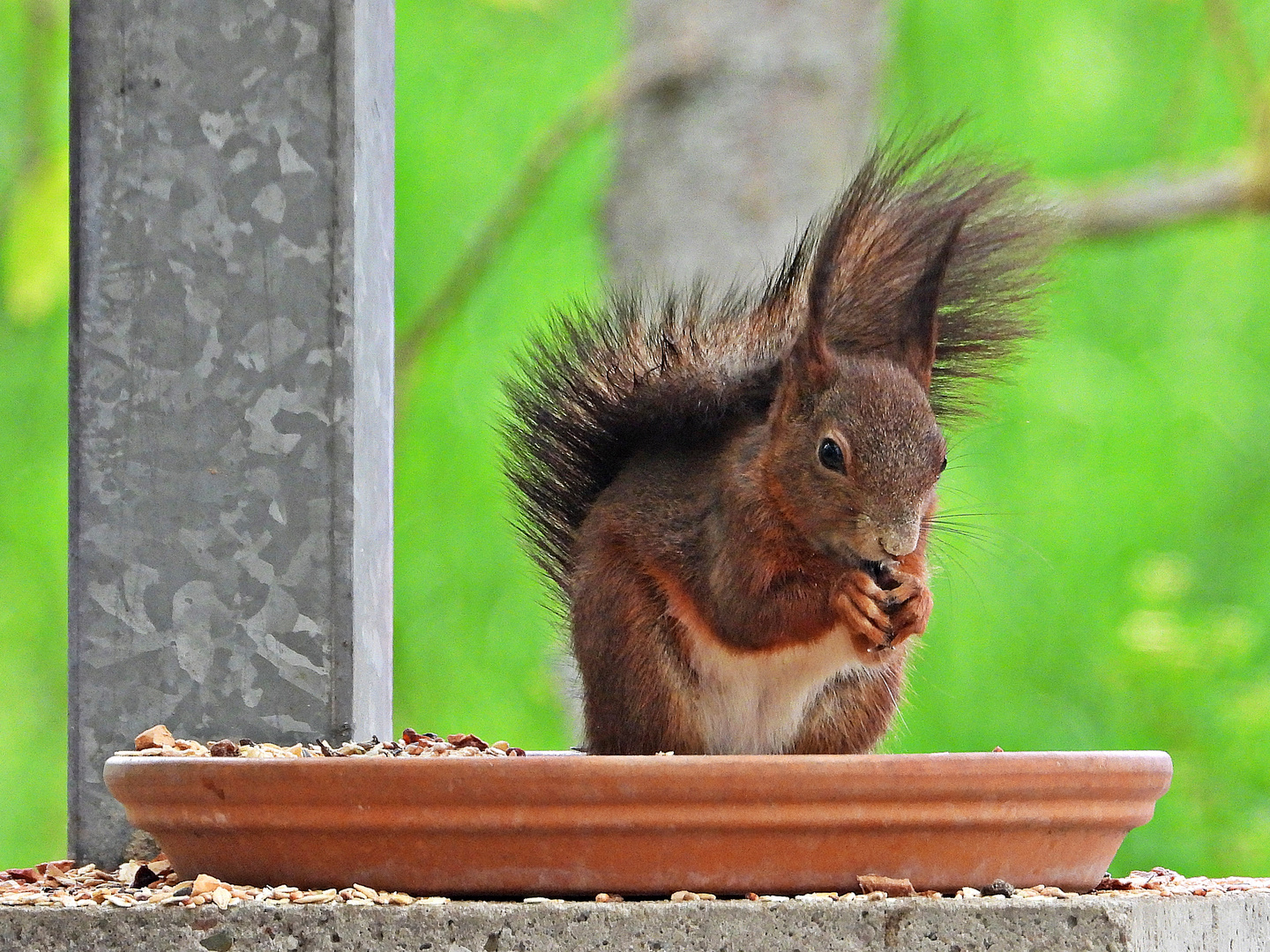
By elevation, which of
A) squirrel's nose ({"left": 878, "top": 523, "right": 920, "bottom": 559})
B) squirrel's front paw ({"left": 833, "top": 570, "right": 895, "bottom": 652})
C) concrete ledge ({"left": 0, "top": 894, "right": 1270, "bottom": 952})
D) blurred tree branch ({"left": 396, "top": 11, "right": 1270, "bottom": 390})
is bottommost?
concrete ledge ({"left": 0, "top": 894, "right": 1270, "bottom": 952})

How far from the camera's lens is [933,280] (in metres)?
1.31

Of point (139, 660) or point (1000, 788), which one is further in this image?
point (139, 660)

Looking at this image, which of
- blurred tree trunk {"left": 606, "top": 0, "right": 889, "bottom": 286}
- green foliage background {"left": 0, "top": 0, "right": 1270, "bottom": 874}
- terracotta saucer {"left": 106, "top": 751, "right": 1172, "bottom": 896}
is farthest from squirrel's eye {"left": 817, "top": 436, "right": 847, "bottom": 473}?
blurred tree trunk {"left": 606, "top": 0, "right": 889, "bottom": 286}

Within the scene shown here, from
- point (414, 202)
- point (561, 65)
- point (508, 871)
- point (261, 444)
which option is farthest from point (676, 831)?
point (561, 65)

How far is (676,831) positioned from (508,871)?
0.34 feet

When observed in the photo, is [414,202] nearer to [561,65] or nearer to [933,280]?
[561,65]

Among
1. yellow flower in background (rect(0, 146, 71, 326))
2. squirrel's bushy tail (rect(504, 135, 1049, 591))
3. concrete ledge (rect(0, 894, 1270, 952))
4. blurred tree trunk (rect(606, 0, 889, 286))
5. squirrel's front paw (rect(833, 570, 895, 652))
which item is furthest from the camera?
blurred tree trunk (rect(606, 0, 889, 286))

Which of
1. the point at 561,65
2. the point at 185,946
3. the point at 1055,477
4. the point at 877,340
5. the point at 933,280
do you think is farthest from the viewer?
the point at 561,65

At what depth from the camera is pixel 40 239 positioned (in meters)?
→ 2.59

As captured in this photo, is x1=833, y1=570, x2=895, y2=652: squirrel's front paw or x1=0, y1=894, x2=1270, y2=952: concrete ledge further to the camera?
x1=833, y1=570, x2=895, y2=652: squirrel's front paw

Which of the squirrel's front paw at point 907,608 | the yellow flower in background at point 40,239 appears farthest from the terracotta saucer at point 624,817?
the yellow flower in background at point 40,239

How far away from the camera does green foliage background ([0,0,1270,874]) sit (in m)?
3.12

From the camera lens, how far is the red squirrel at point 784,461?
1292 mm

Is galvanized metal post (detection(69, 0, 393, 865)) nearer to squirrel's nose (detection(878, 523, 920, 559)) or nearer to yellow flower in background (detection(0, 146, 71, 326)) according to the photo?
squirrel's nose (detection(878, 523, 920, 559))
